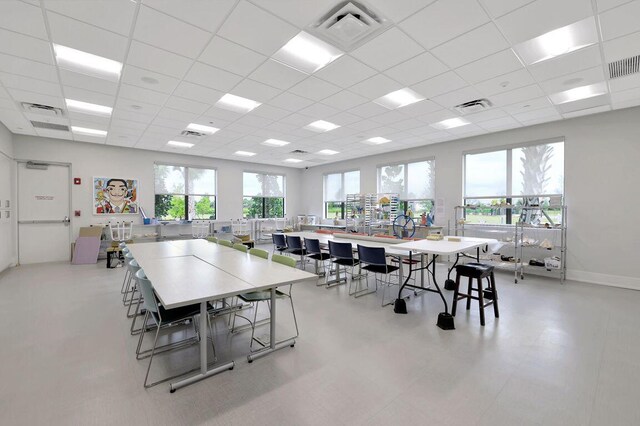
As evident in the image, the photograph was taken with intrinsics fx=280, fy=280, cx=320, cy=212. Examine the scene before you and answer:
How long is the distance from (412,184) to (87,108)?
25.3 ft

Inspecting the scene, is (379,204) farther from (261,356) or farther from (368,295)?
(261,356)

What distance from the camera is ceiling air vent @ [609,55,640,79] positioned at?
3368 mm

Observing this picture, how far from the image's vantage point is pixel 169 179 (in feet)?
29.1

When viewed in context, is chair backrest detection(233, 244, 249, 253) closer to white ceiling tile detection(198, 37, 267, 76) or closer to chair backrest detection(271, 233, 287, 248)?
chair backrest detection(271, 233, 287, 248)

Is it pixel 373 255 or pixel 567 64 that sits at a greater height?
pixel 567 64

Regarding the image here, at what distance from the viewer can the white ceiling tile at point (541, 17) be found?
245 cm

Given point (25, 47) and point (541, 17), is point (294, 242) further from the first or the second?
point (541, 17)

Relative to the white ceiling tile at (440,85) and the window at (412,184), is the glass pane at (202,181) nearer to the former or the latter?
the window at (412,184)

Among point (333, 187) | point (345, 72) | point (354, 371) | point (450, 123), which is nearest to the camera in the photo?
point (354, 371)

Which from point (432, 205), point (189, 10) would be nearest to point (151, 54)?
point (189, 10)

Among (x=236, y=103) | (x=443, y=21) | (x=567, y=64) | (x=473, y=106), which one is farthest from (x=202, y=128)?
(x=567, y=64)

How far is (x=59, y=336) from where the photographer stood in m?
2.99

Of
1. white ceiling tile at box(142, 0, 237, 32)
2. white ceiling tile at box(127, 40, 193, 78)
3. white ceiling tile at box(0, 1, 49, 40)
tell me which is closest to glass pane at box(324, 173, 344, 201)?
white ceiling tile at box(127, 40, 193, 78)

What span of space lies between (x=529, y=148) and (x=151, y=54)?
23.7 feet
